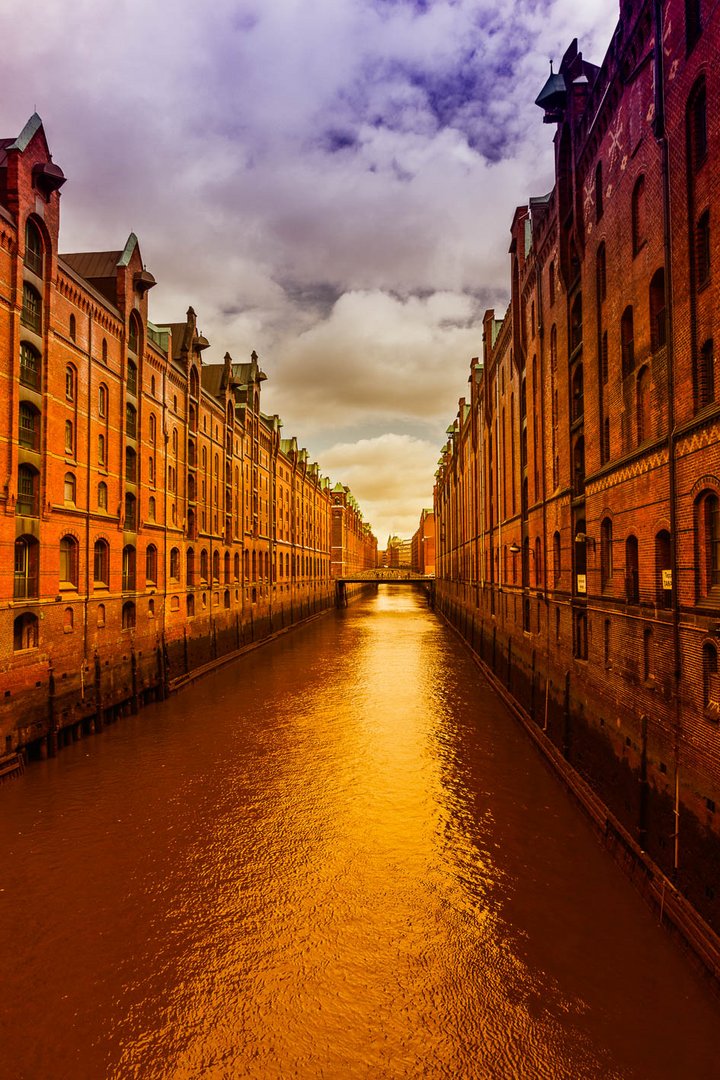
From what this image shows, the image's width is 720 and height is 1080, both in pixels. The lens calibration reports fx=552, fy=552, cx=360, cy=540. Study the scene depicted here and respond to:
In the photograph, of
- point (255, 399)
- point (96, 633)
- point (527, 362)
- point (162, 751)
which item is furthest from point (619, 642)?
point (255, 399)

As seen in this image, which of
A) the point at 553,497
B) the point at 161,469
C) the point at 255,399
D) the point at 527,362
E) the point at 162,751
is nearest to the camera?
the point at 162,751

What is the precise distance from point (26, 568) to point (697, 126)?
774 inches

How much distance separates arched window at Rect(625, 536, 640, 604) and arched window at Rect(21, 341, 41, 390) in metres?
18.0

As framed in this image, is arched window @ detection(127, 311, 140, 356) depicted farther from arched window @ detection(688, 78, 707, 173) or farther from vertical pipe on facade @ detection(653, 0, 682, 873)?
arched window @ detection(688, 78, 707, 173)

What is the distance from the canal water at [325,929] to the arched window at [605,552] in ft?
17.6

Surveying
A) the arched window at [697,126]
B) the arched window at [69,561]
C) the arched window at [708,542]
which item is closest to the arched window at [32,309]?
the arched window at [69,561]

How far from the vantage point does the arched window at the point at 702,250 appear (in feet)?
31.2

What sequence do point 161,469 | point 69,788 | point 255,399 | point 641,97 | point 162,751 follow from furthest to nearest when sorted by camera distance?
point 255,399, point 161,469, point 162,751, point 69,788, point 641,97

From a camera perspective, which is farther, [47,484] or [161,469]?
[161,469]

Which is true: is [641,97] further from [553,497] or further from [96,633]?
[96,633]

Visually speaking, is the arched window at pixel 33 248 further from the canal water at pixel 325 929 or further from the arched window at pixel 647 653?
the arched window at pixel 647 653

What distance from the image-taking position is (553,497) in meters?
19.5

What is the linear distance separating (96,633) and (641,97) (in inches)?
879

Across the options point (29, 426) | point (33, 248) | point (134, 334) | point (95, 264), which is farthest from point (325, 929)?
point (95, 264)
